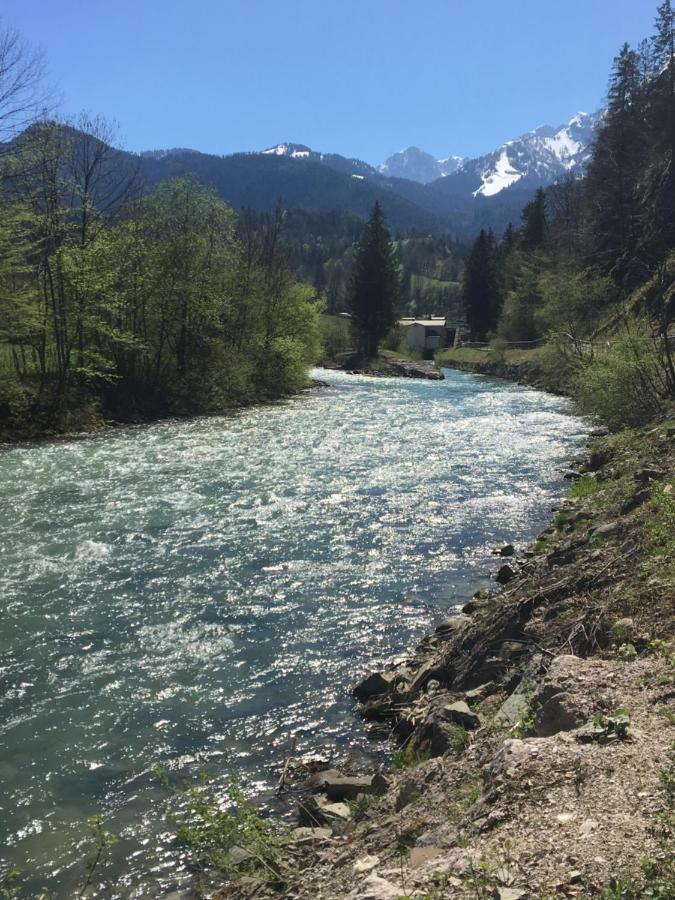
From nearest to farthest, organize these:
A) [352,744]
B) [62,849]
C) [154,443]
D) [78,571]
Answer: [62,849] → [352,744] → [78,571] → [154,443]

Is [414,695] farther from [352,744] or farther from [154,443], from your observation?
[154,443]

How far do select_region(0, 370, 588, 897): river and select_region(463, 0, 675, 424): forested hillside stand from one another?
3543 millimetres

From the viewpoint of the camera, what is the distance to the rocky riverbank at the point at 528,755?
3.36m

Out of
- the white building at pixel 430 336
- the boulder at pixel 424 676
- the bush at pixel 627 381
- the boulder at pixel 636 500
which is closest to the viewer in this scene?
the boulder at pixel 424 676

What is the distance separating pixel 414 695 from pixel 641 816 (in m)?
4.40

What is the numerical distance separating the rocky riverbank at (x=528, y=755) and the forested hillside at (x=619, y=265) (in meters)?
13.0

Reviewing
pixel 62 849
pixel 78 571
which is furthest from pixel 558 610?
pixel 78 571

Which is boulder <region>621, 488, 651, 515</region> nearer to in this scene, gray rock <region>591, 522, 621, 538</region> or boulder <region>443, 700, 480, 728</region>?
gray rock <region>591, 522, 621, 538</region>

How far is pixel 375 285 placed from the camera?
7375 cm

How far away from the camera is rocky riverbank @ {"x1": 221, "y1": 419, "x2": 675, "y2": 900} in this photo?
3.36m

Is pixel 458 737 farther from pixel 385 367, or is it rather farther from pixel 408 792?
pixel 385 367

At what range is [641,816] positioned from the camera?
136 inches

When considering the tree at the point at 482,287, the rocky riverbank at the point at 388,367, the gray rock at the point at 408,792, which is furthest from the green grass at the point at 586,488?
the tree at the point at 482,287

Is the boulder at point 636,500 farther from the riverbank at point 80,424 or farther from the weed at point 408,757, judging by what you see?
the riverbank at point 80,424
